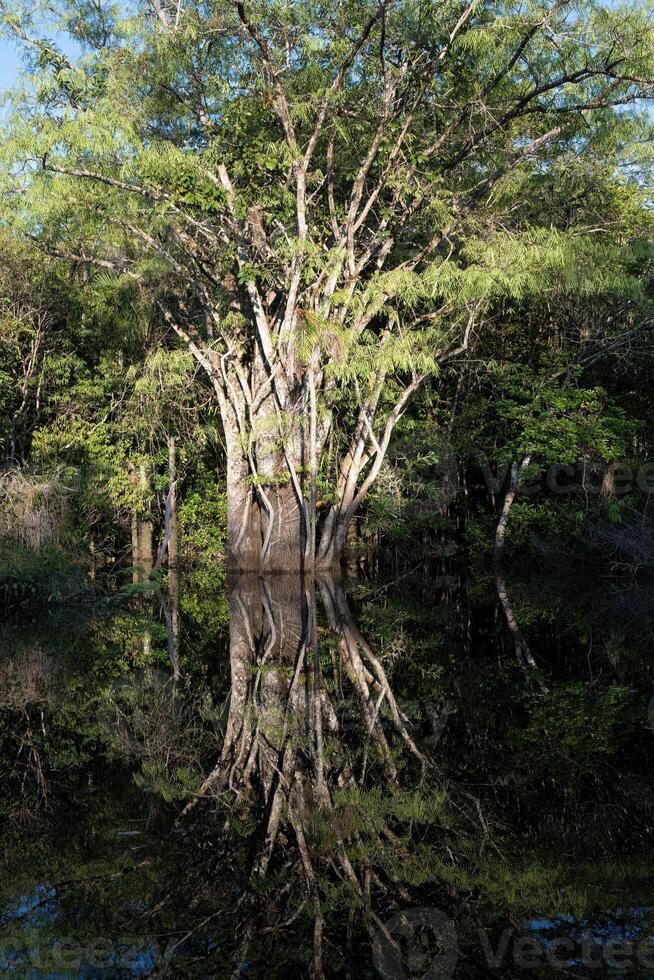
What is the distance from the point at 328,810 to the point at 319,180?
1248 centimetres

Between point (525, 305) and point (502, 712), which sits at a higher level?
point (525, 305)

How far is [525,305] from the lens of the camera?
19.0 m

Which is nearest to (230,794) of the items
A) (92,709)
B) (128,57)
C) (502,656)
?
(92,709)

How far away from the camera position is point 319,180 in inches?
601

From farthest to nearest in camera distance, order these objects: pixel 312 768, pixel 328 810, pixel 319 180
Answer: pixel 319 180
pixel 312 768
pixel 328 810

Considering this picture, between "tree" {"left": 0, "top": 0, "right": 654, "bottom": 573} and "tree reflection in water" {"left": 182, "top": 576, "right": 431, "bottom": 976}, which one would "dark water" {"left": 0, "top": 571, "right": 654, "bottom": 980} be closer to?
"tree reflection in water" {"left": 182, "top": 576, "right": 431, "bottom": 976}

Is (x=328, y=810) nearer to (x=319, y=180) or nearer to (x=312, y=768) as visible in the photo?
(x=312, y=768)

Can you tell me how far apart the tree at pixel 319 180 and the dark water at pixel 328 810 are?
672 centimetres

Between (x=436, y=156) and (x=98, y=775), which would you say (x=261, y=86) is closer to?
(x=436, y=156)

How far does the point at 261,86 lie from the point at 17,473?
6876 millimetres

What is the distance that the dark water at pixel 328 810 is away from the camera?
3.25 m

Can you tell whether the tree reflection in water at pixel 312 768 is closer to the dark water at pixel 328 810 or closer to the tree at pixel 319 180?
the dark water at pixel 328 810

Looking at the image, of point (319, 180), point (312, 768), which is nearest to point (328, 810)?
point (312, 768)

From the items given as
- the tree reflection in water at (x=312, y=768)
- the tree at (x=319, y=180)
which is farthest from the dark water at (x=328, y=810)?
the tree at (x=319, y=180)
